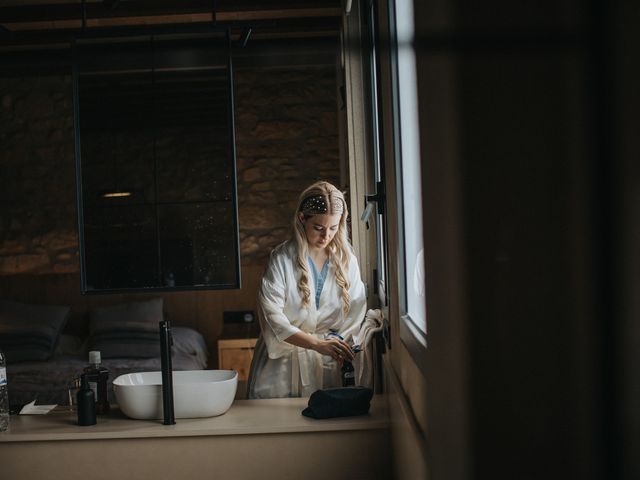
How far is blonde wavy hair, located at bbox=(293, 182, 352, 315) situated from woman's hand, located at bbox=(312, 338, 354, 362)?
0.31 meters

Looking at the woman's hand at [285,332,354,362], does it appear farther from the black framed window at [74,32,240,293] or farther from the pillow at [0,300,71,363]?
the pillow at [0,300,71,363]

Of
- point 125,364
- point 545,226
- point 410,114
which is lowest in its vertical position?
point 125,364

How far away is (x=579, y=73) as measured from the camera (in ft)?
0.86

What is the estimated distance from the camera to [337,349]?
2.61m

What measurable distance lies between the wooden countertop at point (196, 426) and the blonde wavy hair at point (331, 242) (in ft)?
2.44

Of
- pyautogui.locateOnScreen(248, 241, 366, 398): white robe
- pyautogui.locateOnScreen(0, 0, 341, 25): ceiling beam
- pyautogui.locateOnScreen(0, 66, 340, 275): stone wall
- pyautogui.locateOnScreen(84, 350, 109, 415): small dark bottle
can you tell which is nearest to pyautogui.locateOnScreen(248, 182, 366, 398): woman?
pyautogui.locateOnScreen(248, 241, 366, 398): white robe

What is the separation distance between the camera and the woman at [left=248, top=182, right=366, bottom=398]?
9.31ft

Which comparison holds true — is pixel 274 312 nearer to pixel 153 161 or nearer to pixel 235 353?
pixel 153 161

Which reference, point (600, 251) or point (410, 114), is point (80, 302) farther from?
point (600, 251)

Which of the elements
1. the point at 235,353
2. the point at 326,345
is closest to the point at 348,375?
the point at 326,345

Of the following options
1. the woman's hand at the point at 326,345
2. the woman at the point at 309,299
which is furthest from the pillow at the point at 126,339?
the woman's hand at the point at 326,345

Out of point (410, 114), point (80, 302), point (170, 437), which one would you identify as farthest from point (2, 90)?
point (410, 114)

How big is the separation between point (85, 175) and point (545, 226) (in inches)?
188

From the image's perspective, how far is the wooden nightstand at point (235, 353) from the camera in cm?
550
